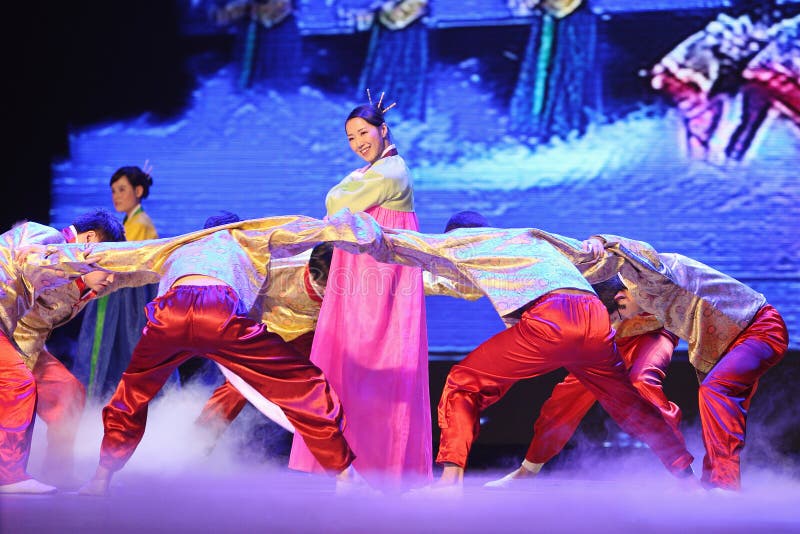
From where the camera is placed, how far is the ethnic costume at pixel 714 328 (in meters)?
2.98

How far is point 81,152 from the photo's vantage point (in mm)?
4625

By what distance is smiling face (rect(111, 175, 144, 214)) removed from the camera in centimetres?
430

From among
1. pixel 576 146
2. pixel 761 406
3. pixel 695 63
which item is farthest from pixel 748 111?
pixel 761 406

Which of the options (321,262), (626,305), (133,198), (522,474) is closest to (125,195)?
(133,198)

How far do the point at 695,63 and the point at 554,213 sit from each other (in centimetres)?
102

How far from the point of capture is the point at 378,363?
288 cm

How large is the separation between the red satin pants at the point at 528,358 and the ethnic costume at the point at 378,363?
204mm

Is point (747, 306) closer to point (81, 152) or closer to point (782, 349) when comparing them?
point (782, 349)

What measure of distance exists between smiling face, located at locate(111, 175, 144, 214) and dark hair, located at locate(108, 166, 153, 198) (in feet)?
0.05

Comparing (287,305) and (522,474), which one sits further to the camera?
(522,474)

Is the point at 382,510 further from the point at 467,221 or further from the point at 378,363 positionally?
the point at 467,221

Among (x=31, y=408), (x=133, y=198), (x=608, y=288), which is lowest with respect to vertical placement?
(x=133, y=198)

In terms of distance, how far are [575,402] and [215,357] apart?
1.37 metres

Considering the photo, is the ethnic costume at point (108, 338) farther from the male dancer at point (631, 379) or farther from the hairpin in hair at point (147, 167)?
the male dancer at point (631, 379)
